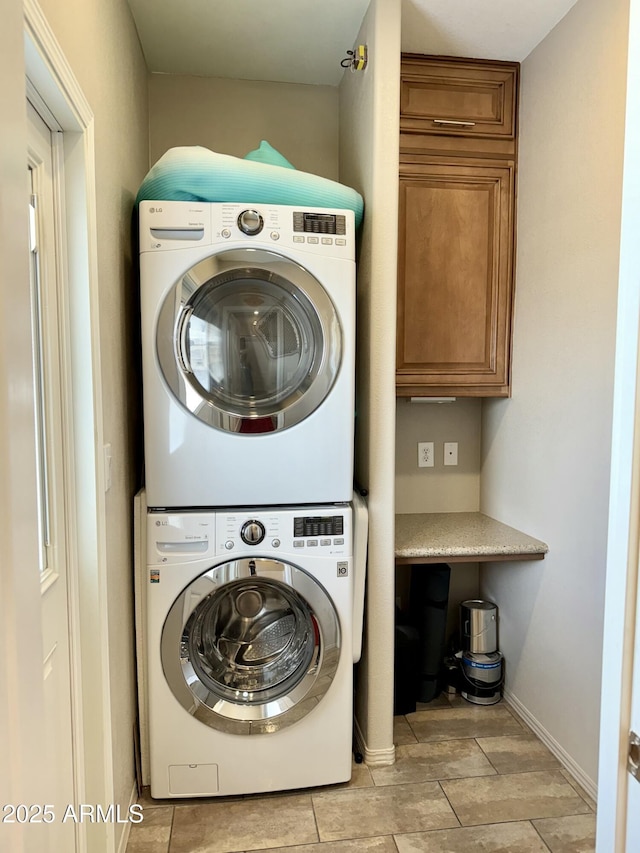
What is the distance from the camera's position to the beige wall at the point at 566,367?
1843 millimetres

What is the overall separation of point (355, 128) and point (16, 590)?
2.18 m

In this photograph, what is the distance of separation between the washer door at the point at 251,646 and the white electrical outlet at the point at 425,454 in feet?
3.40

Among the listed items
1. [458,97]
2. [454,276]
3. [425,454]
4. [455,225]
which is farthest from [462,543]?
[458,97]

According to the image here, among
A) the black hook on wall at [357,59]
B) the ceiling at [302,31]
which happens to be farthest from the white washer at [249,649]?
the ceiling at [302,31]

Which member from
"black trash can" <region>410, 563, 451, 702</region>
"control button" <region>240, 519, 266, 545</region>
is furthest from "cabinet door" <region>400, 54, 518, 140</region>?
"black trash can" <region>410, 563, 451, 702</region>

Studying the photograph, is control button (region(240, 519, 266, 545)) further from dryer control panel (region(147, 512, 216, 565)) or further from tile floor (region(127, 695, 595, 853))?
tile floor (region(127, 695, 595, 853))

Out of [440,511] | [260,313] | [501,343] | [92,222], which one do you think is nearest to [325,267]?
[260,313]

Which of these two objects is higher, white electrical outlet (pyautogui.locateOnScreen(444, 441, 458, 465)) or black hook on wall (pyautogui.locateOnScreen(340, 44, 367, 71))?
black hook on wall (pyautogui.locateOnScreen(340, 44, 367, 71))

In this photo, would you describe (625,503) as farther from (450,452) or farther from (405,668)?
(450,452)

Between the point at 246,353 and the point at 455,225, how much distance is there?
3.70 feet

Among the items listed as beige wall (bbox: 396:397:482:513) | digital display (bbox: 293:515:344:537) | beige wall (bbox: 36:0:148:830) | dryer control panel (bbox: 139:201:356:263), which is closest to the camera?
beige wall (bbox: 36:0:148:830)

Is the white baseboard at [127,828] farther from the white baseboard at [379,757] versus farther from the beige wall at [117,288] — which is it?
the white baseboard at [379,757]

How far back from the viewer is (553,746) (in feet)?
7.04

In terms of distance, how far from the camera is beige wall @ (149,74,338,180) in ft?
8.11
